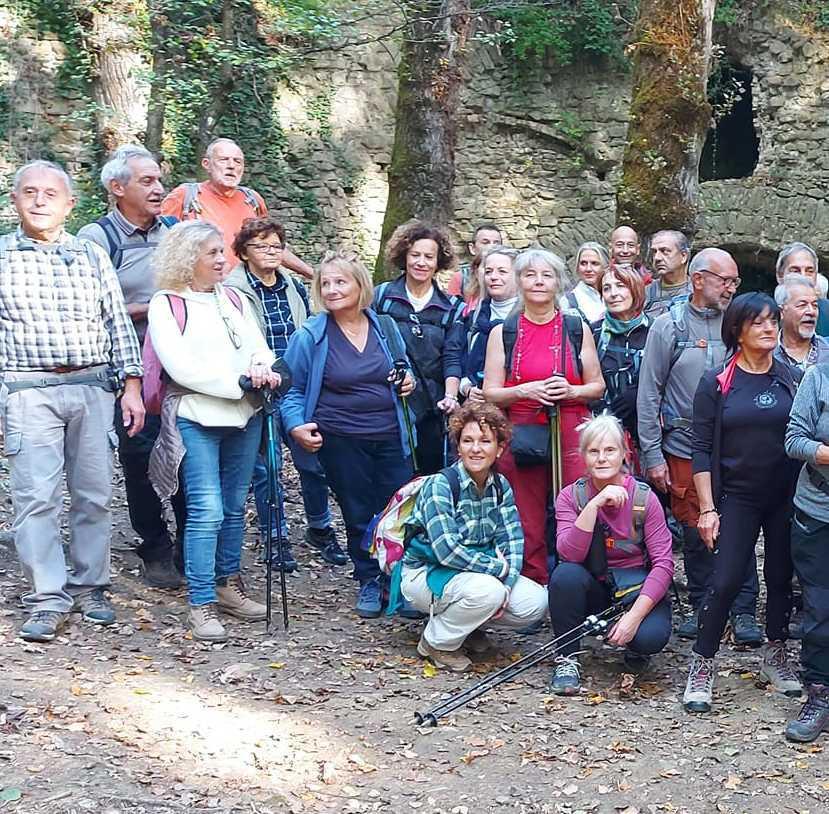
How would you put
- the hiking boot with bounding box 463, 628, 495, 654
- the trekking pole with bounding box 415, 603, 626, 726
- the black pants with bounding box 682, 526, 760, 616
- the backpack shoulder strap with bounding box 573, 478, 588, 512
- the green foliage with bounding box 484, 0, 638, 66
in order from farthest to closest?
the green foliage with bounding box 484, 0, 638, 66, the black pants with bounding box 682, 526, 760, 616, the hiking boot with bounding box 463, 628, 495, 654, the backpack shoulder strap with bounding box 573, 478, 588, 512, the trekking pole with bounding box 415, 603, 626, 726

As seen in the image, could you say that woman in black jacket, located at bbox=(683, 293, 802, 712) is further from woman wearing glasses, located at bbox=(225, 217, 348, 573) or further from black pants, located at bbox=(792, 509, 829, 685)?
woman wearing glasses, located at bbox=(225, 217, 348, 573)

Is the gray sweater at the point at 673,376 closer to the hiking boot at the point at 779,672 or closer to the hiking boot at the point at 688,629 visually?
the hiking boot at the point at 688,629

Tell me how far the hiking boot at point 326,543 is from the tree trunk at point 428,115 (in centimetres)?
334

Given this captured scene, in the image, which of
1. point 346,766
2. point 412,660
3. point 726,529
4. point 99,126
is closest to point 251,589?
point 412,660

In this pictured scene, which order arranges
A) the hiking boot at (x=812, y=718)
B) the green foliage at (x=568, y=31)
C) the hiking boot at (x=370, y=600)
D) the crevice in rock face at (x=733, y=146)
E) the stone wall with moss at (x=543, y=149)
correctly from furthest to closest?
the crevice in rock face at (x=733, y=146), the green foliage at (x=568, y=31), the stone wall with moss at (x=543, y=149), the hiking boot at (x=370, y=600), the hiking boot at (x=812, y=718)

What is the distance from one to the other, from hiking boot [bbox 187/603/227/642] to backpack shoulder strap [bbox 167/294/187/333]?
1.35 metres

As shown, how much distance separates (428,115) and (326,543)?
4.22 metres

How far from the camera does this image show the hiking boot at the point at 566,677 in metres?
4.92

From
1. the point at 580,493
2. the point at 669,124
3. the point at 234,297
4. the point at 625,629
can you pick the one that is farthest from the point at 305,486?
the point at 669,124

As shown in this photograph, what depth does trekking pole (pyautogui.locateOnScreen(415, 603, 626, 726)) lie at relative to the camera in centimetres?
463

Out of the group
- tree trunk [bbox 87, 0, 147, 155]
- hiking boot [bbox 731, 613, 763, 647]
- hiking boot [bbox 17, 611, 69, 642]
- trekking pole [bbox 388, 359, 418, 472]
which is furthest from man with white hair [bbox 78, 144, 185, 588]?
tree trunk [bbox 87, 0, 147, 155]

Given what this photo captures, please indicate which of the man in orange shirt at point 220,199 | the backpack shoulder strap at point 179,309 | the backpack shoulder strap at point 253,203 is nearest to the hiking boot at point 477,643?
the backpack shoulder strap at point 179,309

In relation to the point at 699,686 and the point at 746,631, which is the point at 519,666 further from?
the point at 746,631

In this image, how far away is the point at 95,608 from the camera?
5.28 m
